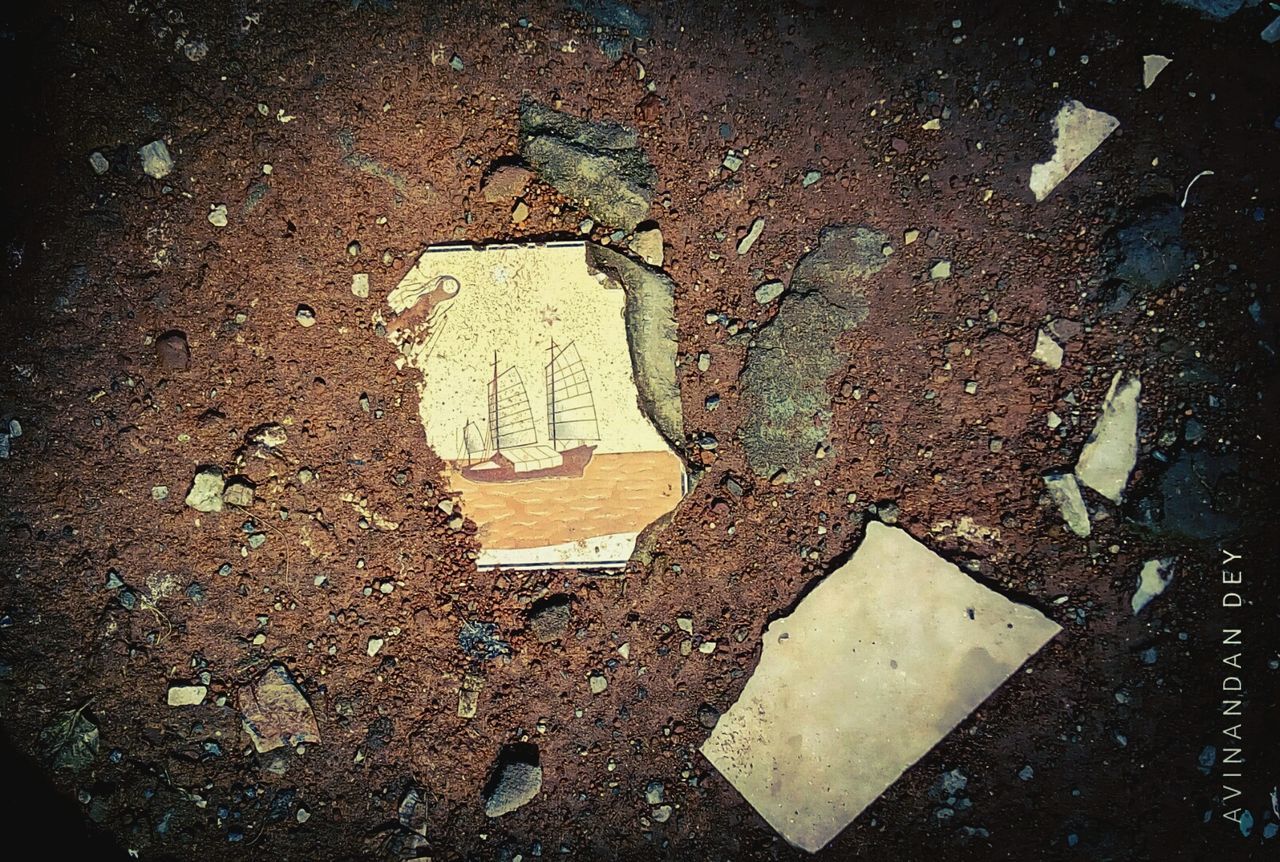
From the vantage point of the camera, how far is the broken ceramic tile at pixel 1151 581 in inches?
81.0

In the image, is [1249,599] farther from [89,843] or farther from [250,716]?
[89,843]

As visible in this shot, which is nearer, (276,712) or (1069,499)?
(1069,499)

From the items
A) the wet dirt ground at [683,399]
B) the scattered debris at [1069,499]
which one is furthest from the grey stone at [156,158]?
the scattered debris at [1069,499]

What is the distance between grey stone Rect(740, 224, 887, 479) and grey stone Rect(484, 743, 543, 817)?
44.8 inches

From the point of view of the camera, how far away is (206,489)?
7.06ft

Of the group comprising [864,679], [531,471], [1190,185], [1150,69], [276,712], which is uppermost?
[1150,69]

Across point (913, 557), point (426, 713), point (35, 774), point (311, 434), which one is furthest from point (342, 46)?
point (35, 774)

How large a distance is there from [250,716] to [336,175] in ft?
5.58

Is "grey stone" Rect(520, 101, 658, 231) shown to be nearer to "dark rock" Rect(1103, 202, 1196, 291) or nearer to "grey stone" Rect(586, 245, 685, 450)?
"grey stone" Rect(586, 245, 685, 450)

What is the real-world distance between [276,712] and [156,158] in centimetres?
175

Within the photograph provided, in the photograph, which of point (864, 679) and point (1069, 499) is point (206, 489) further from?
point (1069, 499)

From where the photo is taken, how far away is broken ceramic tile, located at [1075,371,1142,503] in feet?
6.72

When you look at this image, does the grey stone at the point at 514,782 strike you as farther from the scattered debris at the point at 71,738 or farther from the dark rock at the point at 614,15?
the dark rock at the point at 614,15

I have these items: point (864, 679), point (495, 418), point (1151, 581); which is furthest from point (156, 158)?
point (1151, 581)
